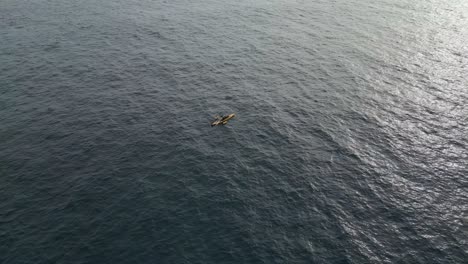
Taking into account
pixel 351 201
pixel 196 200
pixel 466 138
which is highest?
pixel 466 138

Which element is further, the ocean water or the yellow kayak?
the yellow kayak

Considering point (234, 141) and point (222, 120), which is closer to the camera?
point (234, 141)

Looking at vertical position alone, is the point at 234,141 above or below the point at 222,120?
below

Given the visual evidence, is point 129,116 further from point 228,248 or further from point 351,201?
point 351,201

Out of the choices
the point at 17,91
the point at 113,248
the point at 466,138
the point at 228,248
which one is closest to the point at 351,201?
the point at 228,248

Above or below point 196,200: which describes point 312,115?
above

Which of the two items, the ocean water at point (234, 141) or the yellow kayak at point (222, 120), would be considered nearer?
the ocean water at point (234, 141)

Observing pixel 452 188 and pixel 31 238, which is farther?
pixel 452 188

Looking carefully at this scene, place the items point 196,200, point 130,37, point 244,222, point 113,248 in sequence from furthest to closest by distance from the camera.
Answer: point 130,37
point 196,200
point 244,222
point 113,248
